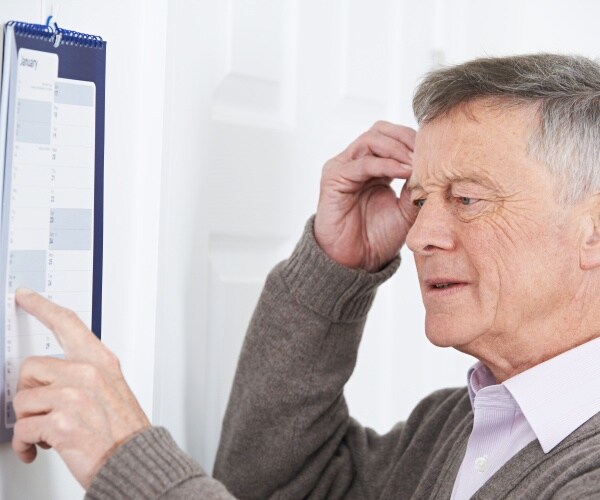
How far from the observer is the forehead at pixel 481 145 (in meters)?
1.14

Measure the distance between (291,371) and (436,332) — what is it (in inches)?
12.0

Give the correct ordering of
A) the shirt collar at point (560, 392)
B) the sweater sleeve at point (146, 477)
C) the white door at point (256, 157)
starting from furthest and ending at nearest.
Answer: the white door at point (256, 157), the shirt collar at point (560, 392), the sweater sleeve at point (146, 477)

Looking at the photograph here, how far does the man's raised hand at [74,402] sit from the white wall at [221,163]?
0.12m

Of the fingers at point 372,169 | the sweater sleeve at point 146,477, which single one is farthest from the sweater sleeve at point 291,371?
the sweater sleeve at point 146,477

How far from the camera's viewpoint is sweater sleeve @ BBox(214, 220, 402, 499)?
1401 millimetres

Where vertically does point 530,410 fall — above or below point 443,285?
below

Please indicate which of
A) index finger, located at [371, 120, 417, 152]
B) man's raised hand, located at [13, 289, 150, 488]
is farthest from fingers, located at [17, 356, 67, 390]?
index finger, located at [371, 120, 417, 152]

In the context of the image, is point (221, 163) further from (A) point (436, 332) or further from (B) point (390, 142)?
(A) point (436, 332)

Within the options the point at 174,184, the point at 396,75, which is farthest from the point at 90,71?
the point at 396,75

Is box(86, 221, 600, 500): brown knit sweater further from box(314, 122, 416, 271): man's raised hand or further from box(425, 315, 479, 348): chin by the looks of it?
box(425, 315, 479, 348): chin

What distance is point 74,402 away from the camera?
0.91 m

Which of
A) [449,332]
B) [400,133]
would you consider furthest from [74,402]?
[400,133]

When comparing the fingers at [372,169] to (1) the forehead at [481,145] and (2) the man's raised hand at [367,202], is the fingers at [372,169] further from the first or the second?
(1) the forehead at [481,145]

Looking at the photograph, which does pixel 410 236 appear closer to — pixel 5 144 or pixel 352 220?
pixel 352 220
